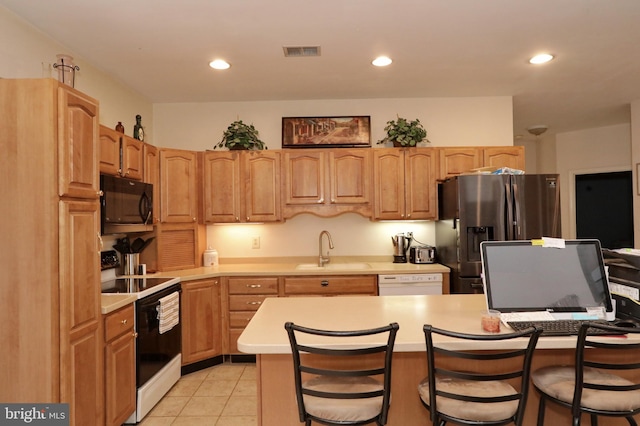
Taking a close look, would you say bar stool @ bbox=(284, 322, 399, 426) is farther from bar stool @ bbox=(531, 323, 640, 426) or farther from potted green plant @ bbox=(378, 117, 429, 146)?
potted green plant @ bbox=(378, 117, 429, 146)

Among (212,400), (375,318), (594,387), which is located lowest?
(212,400)

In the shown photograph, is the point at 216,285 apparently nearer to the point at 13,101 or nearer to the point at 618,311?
the point at 13,101

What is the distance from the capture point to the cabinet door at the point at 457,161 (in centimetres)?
391

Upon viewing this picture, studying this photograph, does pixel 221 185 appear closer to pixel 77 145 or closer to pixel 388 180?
pixel 388 180

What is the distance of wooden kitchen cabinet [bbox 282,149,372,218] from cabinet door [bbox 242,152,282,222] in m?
0.10

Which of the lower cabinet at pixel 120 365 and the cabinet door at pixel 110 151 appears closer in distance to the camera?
the lower cabinet at pixel 120 365

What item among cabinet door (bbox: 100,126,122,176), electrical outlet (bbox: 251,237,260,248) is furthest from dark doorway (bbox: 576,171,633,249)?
cabinet door (bbox: 100,126,122,176)

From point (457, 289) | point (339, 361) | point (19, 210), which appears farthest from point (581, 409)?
point (19, 210)

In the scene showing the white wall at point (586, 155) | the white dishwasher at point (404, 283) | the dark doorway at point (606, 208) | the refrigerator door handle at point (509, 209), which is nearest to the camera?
the refrigerator door handle at point (509, 209)

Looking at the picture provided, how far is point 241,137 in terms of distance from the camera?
392 centimetres

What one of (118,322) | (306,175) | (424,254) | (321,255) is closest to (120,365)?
(118,322)

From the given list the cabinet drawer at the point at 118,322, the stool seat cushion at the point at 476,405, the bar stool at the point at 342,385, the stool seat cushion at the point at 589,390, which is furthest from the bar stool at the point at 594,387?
the cabinet drawer at the point at 118,322

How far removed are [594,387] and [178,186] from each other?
3.51 metres

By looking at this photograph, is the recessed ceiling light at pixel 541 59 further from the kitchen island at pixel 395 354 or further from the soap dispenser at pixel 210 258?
the soap dispenser at pixel 210 258
